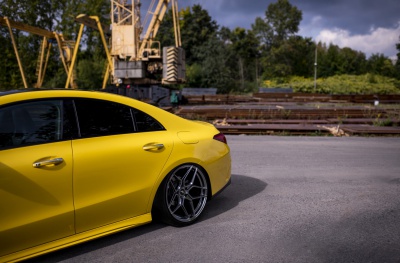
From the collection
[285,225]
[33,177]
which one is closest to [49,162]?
[33,177]

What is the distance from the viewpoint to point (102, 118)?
11.7 ft

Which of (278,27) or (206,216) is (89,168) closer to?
(206,216)

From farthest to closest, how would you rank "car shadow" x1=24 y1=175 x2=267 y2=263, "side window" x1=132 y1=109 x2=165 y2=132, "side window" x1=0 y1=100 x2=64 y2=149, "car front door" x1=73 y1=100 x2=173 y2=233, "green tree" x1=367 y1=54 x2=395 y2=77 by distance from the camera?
"green tree" x1=367 y1=54 x2=395 y2=77 → "side window" x1=132 y1=109 x2=165 y2=132 → "car shadow" x1=24 y1=175 x2=267 y2=263 → "car front door" x1=73 y1=100 x2=173 y2=233 → "side window" x1=0 y1=100 x2=64 y2=149

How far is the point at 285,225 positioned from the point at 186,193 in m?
1.13

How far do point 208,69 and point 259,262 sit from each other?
4722 cm

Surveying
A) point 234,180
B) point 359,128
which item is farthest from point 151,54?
point 234,180

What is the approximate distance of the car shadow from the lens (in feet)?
11.0

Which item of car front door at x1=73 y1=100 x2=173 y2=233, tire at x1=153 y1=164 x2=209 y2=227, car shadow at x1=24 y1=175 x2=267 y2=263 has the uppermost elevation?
car front door at x1=73 y1=100 x2=173 y2=233

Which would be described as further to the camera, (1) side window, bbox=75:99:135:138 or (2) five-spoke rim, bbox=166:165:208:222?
(2) five-spoke rim, bbox=166:165:208:222

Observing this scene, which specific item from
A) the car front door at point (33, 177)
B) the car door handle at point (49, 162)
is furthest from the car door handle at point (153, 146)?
the car door handle at point (49, 162)

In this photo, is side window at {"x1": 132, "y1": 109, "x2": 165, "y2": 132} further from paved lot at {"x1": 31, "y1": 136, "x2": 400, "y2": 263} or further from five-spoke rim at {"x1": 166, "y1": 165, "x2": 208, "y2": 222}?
paved lot at {"x1": 31, "y1": 136, "x2": 400, "y2": 263}

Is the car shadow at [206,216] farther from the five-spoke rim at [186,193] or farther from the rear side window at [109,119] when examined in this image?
the rear side window at [109,119]

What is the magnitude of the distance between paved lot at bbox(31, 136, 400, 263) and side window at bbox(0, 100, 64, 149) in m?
1.07

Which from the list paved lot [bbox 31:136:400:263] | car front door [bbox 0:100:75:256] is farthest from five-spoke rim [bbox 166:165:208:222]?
car front door [bbox 0:100:75:256]
